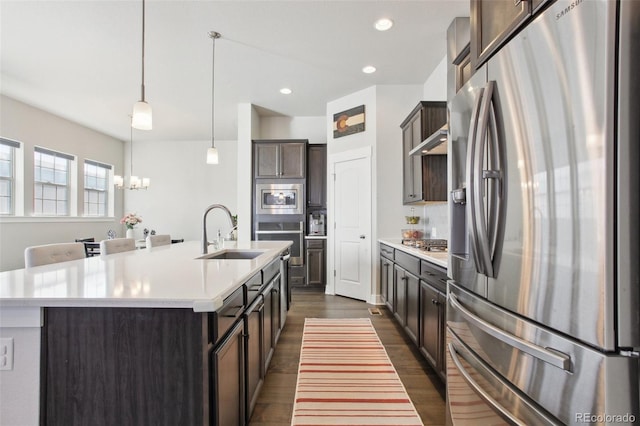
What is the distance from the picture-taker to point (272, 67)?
367cm

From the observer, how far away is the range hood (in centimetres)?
231

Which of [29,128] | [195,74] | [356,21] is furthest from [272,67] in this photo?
[29,128]

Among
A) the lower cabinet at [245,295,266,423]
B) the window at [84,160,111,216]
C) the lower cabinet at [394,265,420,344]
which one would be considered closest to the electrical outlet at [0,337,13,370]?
the lower cabinet at [245,295,266,423]

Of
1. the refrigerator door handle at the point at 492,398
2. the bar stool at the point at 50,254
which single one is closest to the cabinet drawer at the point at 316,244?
the bar stool at the point at 50,254

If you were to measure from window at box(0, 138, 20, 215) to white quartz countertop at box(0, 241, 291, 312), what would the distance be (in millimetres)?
4530

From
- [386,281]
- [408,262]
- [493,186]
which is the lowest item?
[386,281]

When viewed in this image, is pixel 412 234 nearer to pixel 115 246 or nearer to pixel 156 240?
pixel 156 240

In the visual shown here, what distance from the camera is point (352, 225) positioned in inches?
171

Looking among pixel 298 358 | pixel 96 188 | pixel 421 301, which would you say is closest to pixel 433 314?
pixel 421 301

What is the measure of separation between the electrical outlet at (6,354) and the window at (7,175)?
5.34 m

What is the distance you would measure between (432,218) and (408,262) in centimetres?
118

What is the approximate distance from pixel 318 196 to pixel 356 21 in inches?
111

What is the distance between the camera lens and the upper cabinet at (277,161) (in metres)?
4.94

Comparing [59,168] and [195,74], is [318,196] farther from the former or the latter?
[59,168]
